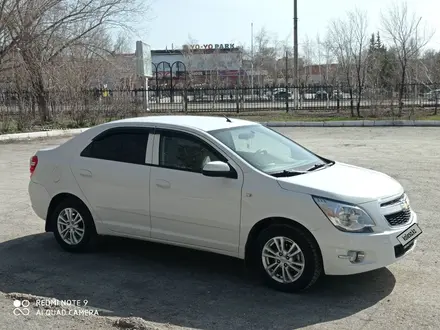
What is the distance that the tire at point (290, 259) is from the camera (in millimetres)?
4703

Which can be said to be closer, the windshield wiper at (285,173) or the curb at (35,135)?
the windshield wiper at (285,173)

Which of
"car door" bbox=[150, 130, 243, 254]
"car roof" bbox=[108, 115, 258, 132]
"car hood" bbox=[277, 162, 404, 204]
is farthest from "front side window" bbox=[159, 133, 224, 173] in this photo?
"car hood" bbox=[277, 162, 404, 204]

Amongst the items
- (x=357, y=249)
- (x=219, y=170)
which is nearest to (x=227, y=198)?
(x=219, y=170)

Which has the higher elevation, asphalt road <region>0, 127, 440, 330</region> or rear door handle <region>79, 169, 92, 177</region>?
rear door handle <region>79, 169, 92, 177</region>

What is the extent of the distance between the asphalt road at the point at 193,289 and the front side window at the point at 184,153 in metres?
1.12

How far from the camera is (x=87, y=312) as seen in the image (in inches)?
173

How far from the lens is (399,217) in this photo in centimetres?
490

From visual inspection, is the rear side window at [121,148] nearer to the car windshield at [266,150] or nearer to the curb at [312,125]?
the car windshield at [266,150]

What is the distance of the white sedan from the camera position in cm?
464

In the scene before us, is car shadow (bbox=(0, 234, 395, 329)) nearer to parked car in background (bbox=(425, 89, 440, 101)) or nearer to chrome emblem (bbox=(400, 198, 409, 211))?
chrome emblem (bbox=(400, 198, 409, 211))

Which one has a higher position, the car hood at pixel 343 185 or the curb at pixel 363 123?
the car hood at pixel 343 185

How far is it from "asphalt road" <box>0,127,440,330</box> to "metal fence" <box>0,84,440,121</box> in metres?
17.4

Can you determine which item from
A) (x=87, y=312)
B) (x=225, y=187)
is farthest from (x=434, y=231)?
(x=87, y=312)

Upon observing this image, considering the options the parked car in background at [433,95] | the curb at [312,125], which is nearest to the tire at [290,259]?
the curb at [312,125]
